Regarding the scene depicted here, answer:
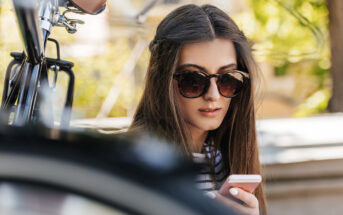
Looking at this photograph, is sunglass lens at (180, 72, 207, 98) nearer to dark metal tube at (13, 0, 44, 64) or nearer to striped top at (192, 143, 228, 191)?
striped top at (192, 143, 228, 191)

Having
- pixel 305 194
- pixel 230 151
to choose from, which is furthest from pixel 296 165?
pixel 230 151

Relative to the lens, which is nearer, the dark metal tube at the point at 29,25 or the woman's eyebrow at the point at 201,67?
the dark metal tube at the point at 29,25

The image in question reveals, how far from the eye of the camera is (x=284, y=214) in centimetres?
271

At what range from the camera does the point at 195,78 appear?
165 centimetres

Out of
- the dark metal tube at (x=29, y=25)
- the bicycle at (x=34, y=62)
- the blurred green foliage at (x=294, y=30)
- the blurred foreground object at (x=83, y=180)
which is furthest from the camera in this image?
the blurred green foliage at (x=294, y=30)

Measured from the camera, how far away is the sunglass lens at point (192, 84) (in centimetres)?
166

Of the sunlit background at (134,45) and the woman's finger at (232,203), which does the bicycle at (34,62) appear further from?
the sunlit background at (134,45)

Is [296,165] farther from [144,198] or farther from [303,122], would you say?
[144,198]

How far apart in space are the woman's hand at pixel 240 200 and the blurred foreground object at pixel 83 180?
0.89m

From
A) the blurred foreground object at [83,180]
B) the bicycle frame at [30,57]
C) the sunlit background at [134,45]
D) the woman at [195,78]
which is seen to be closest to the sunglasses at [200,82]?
the woman at [195,78]

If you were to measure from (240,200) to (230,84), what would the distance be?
1.36 ft

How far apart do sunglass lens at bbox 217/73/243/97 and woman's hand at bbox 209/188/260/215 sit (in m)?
0.39

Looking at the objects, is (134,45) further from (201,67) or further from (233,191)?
(233,191)

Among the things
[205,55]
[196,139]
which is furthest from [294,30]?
[205,55]
